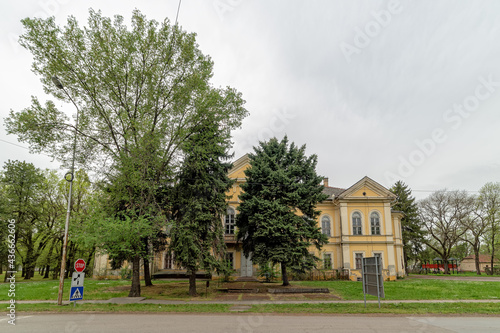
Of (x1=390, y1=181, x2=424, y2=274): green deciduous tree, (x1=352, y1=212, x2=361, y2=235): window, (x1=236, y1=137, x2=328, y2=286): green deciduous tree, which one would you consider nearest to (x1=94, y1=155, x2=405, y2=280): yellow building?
(x1=352, y1=212, x2=361, y2=235): window

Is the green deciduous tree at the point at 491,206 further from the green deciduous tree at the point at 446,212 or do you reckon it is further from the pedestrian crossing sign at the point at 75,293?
the pedestrian crossing sign at the point at 75,293

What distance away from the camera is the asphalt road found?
9.04m

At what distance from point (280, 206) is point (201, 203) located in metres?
6.90

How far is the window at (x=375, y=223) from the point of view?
103ft

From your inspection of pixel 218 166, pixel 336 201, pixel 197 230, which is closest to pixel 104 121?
pixel 218 166

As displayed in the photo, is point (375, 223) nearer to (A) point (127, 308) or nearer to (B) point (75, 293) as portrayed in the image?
(A) point (127, 308)

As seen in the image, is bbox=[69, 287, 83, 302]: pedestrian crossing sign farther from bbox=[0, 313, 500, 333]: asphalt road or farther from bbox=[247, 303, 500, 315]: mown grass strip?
bbox=[247, 303, 500, 315]: mown grass strip

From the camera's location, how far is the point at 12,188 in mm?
33312

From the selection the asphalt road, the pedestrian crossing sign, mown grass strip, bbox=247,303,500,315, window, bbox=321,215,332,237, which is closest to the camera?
the asphalt road

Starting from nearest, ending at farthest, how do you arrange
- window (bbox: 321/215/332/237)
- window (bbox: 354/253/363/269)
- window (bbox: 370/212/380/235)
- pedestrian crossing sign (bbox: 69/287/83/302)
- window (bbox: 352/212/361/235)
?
pedestrian crossing sign (bbox: 69/287/83/302), window (bbox: 354/253/363/269), window (bbox: 370/212/380/235), window (bbox: 352/212/361/235), window (bbox: 321/215/332/237)

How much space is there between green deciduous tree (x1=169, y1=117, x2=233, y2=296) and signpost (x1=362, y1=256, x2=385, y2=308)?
306 inches

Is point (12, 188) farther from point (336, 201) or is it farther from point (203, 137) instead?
point (336, 201)

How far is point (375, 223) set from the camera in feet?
104

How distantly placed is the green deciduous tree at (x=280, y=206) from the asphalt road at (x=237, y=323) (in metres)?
9.90
